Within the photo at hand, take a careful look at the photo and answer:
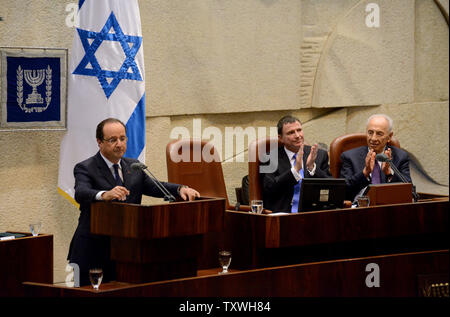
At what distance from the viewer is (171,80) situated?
19.9ft

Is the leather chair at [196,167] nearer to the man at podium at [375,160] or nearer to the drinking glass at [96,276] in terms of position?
the man at podium at [375,160]

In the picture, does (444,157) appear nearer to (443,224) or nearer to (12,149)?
(443,224)

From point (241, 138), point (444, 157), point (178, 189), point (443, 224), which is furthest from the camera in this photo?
point (444, 157)

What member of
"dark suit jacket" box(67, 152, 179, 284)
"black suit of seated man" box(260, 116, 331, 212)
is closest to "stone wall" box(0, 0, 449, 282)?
"black suit of seated man" box(260, 116, 331, 212)

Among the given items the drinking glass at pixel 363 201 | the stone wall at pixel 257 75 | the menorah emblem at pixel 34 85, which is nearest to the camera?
the drinking glass at pixel 363 201

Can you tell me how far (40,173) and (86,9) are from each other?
1.24 metres

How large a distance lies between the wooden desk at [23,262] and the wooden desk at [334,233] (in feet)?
3.33

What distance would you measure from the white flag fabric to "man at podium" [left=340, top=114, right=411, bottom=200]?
1649mm

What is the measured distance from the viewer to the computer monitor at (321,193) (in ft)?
14.1

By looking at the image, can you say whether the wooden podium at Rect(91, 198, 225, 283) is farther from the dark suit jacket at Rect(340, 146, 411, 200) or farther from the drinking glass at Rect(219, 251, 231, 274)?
the dark suit jacket at Rect(340, 146, 411, 200)

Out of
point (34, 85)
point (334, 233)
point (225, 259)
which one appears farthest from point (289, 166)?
point (34, 85)

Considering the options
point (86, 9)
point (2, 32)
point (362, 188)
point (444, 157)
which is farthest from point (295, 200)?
point (444, 157)

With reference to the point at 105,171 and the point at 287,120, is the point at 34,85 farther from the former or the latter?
the point at 287,120

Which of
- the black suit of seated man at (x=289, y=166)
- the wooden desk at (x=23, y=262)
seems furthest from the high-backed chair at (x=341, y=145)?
the wooden desk at (x=23, y=262)
